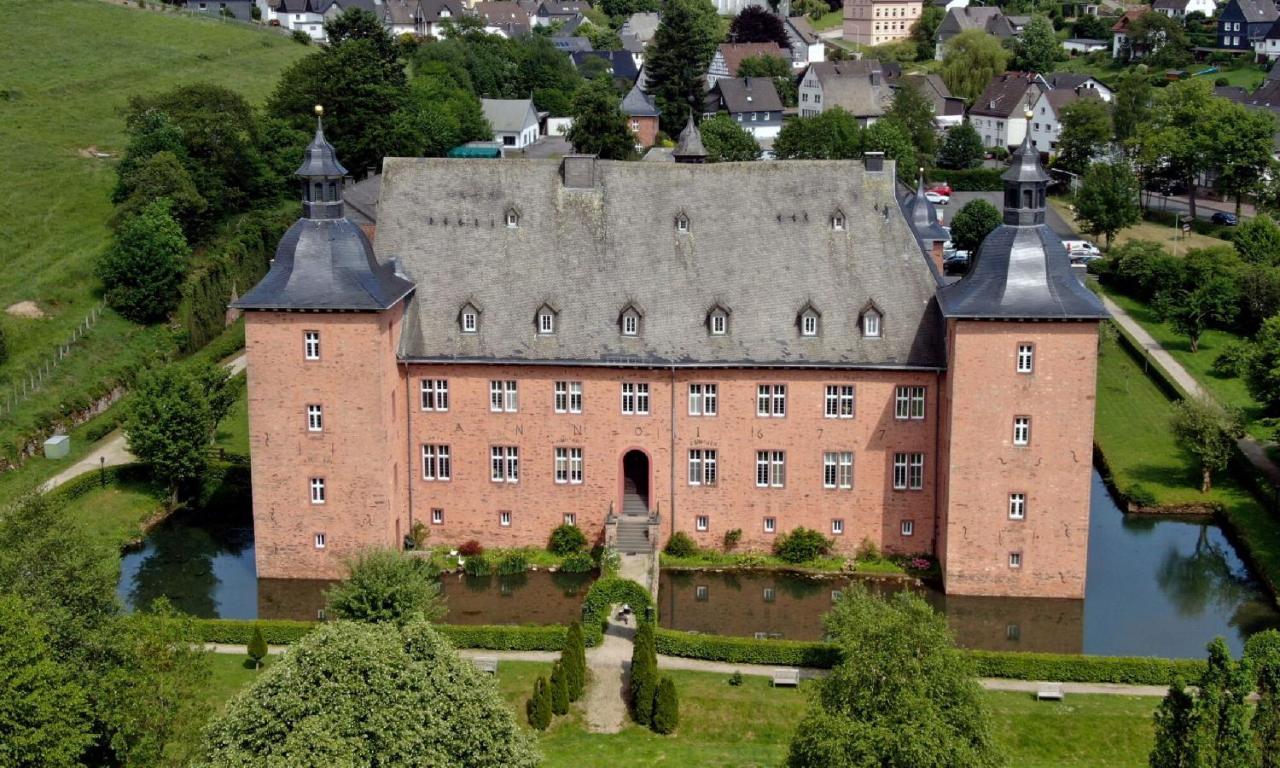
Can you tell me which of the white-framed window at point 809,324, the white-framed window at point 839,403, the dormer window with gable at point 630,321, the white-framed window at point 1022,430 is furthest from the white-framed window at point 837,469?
the dormer window with gable at point 630,321

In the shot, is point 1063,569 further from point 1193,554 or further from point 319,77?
point 319,77

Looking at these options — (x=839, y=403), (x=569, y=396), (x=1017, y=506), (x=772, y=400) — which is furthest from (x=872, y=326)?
(x=569, y=396)

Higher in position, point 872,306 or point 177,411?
point 872,306

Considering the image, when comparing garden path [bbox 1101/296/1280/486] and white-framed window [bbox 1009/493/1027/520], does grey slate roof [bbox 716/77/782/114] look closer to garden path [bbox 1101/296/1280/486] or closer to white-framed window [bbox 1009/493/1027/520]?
garden path [bbox 1101/296/1280/486]

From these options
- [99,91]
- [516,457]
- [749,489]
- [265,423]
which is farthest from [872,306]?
[99,91]

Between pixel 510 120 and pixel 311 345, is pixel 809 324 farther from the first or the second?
pixel 510 120

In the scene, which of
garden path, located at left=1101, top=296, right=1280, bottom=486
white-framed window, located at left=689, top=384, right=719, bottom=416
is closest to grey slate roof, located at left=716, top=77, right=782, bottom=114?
garden path, located at left=1101, top=296, right=1280, bottom=486
